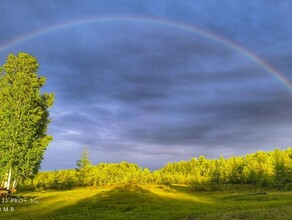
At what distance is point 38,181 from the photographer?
16025 cm

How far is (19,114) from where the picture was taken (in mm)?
53188

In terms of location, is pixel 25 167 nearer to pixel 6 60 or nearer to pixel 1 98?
pixel 1 98

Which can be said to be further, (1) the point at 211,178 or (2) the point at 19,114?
(1) the point at 211,178

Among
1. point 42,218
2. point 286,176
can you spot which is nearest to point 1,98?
point 42,218

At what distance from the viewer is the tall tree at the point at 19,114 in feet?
166

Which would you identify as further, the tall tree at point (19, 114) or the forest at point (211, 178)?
the forest at point (211, 178)

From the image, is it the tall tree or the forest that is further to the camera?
the forest

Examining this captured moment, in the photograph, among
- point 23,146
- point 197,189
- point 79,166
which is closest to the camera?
point 23,146

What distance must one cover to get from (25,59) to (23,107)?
869cm

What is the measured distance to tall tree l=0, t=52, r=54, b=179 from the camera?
166 ft

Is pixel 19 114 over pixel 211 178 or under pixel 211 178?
over

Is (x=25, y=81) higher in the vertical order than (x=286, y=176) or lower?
higher

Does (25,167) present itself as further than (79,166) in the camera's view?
No

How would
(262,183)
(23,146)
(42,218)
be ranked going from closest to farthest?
1. (42,218)
2. (23,146)
3. (262,183)
